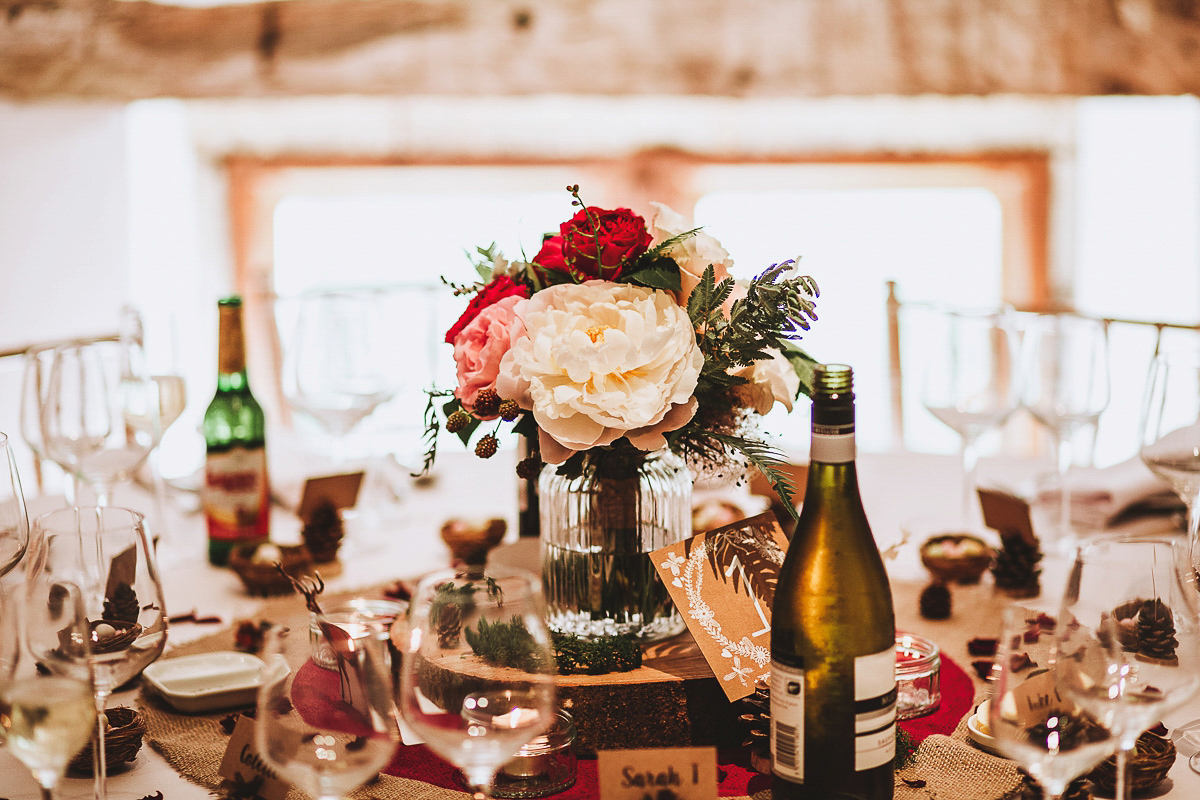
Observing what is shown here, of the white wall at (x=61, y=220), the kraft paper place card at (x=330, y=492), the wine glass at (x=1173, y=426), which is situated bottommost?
the kraft paper place card at (x=330, y=492)

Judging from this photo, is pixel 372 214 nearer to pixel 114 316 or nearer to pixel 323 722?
pixel 114 316

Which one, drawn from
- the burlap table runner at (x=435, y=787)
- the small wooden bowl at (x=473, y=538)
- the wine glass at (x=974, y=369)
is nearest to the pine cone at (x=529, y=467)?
the burlap table runner at (x=435, y=787)

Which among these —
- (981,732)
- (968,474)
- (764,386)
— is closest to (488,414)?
(764,386)

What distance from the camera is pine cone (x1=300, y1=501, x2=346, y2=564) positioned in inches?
55.4

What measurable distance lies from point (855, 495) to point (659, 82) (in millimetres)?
1958

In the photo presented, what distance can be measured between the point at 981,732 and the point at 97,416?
96 centimetres

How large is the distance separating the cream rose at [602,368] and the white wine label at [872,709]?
23cm

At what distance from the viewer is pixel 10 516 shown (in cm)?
94

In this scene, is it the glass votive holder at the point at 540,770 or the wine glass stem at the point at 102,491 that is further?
the wine glass stem at the point at 102,491

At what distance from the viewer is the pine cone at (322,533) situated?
1407mm

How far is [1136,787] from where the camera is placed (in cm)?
83

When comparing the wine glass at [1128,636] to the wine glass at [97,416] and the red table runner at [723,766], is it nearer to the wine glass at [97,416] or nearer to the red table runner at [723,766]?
the red table runner at [723,766]

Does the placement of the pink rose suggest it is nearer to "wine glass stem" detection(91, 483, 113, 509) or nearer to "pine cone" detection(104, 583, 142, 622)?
"pine cone" detection(104, 583, 142, 622)

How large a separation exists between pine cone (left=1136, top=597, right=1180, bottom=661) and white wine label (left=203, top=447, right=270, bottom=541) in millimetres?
1028
